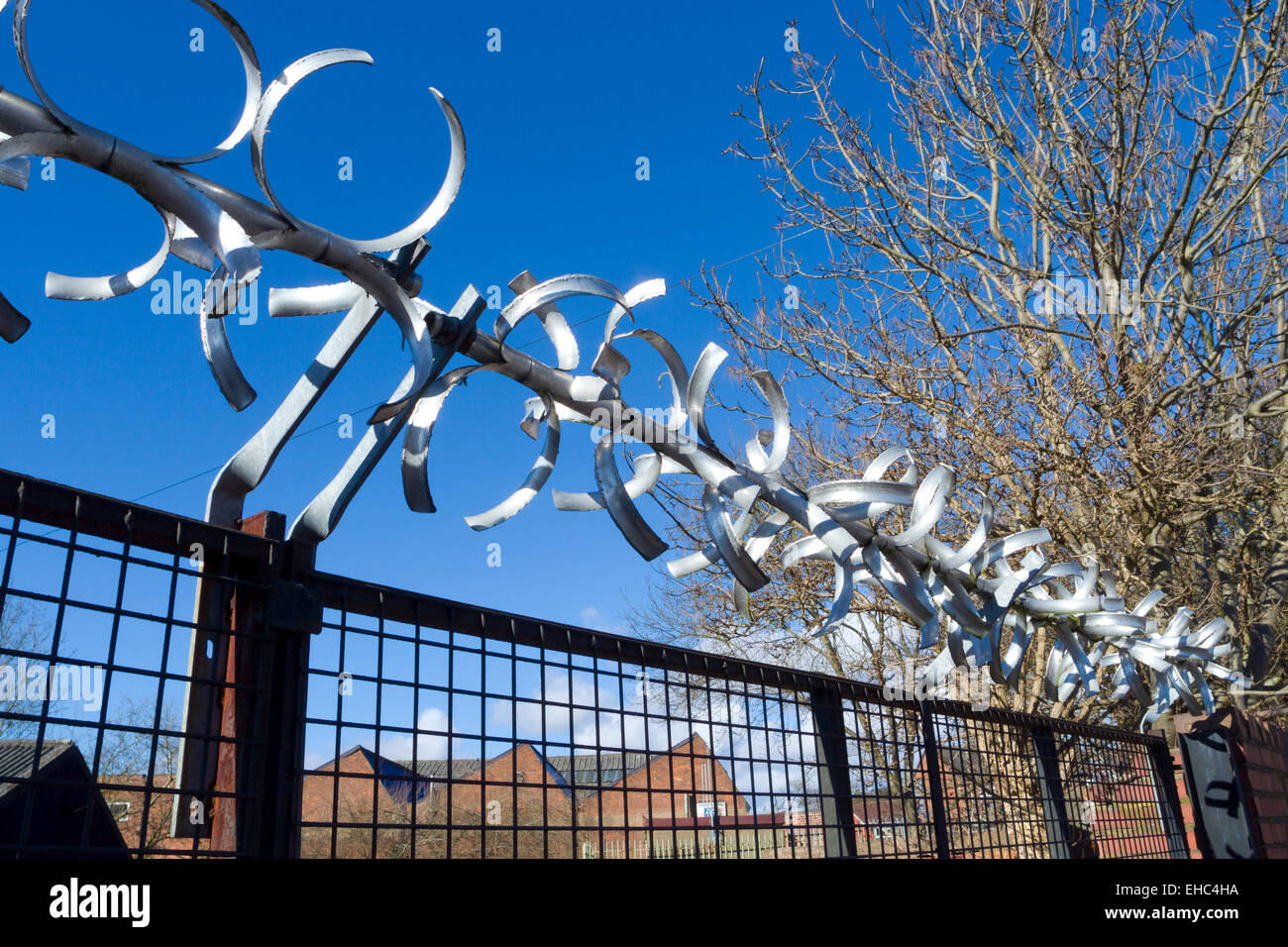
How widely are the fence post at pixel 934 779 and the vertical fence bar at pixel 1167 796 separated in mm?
1869

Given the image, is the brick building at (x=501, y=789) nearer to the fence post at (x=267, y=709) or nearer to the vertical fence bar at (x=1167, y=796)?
the fence post at (x=267, y=709)

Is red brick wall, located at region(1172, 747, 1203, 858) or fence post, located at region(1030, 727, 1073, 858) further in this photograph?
red brick wall, located at region(1172, 747, 1203, 858)

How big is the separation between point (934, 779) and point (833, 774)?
48 cm

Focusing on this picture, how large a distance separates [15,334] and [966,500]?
7.23 metres

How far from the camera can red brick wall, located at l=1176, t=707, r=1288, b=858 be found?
402cm

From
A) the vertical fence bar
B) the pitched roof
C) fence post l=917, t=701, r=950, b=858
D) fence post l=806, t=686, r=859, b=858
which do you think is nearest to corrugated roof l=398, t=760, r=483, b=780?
the pitched roof

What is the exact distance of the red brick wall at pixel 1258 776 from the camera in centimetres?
402

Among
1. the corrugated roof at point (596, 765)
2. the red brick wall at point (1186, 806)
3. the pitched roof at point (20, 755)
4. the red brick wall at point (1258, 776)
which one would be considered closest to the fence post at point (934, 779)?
the corrugated roof at point (596, 765)

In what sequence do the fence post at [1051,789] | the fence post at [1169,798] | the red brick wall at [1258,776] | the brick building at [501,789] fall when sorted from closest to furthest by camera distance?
the brick building at [501,789] < the fence post at [1051,789] < the red brick wall at [1258,776] < the fence post at [1169,798]

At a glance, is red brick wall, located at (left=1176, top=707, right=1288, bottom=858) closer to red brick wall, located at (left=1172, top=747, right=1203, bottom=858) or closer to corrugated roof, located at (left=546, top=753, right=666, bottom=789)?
red brick wall, located at (left=1172, top=747, right=1203, bottom=858)

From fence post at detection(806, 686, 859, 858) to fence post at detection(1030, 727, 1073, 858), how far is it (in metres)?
1.22

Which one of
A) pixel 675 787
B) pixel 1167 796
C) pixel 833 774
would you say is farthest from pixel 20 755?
pixel 1167 796

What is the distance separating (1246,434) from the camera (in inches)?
289
